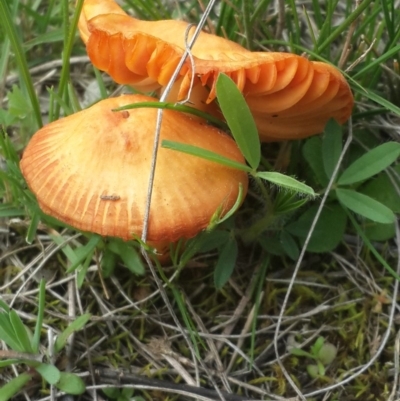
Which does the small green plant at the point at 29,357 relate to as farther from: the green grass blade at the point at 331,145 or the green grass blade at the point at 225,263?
the green grass blade at the point at 331,145

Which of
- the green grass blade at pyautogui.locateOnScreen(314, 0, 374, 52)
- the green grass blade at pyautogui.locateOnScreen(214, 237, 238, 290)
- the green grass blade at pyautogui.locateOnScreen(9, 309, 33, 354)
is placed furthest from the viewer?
the green grass blade at pyautogui.locateOnScreen(214, 237, 238, 290)

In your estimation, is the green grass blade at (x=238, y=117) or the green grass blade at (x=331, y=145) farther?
the green grass blade at (x=331, y=145)

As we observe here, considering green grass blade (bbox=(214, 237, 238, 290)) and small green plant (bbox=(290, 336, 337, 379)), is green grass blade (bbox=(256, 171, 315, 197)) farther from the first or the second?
small green plant (bbox=(290, 336, 337, 379))

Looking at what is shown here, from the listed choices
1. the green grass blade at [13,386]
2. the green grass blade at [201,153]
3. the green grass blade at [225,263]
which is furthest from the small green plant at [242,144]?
the green grass blade at [13,386]

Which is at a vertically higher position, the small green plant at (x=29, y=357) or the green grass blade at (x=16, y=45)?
the green grass blade at (x=16, y=45)

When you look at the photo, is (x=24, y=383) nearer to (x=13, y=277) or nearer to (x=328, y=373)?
(x=13, y=277)

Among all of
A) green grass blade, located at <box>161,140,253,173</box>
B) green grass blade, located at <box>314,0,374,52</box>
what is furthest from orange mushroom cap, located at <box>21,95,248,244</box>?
green grass blade, located at <box>314,0,374,52</box>
